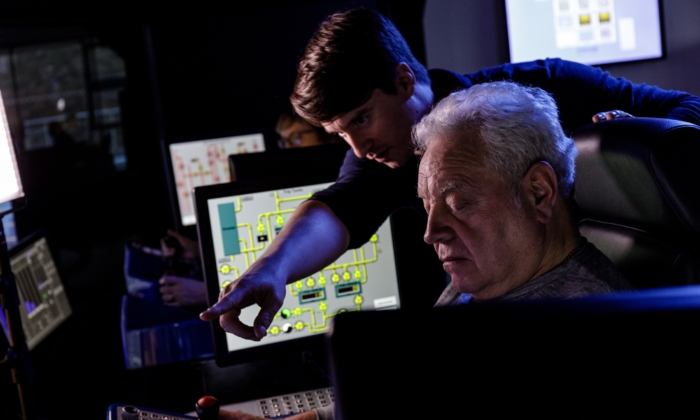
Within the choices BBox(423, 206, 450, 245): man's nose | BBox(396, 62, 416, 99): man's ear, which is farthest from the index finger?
BBox(396, 62, 416, 99): man's ear

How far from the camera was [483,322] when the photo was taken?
432 mm

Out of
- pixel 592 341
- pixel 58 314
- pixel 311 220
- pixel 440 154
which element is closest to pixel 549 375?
pixel 592 341

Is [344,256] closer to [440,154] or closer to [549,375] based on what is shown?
Result: [440,154]

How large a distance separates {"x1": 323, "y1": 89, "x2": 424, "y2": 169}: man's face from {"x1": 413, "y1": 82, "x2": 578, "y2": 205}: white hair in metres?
0.36

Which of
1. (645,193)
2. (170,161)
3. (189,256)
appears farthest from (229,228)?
(170,161)

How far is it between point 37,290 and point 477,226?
1736mm

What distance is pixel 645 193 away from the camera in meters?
1.18

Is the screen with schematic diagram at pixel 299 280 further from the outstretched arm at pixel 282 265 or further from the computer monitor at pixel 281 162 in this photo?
the computer monitor at pixel 281 162

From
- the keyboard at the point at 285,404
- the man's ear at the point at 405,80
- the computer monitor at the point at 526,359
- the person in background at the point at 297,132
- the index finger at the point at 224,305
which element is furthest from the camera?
the person in background at the point at 297,132

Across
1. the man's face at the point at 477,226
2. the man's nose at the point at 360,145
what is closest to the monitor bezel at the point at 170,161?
the man's nose at the point at 360,145

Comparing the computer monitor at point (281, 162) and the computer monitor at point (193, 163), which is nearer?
the computer monitor at point (281, 162)

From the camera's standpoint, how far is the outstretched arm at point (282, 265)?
3.83 feet

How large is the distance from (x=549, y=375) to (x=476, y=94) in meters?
0.86

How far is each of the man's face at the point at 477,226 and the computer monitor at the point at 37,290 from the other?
1.47m
